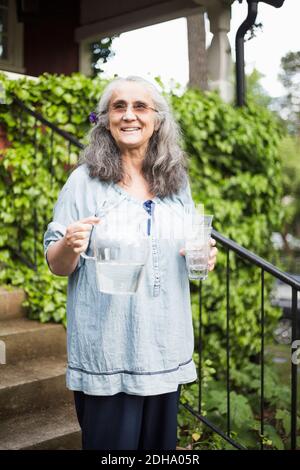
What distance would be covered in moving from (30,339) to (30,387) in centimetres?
46

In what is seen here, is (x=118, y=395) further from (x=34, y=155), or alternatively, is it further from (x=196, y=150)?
(x=196, y=150)

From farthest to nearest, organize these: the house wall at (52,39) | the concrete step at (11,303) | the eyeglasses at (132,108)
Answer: the house wall at (52,39)
the concrete step at (11,303)
the eyeglasses at (132,108)

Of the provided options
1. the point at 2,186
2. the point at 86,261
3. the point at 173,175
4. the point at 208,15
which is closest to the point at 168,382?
the point at 86,261

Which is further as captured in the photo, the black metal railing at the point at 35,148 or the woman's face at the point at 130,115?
the black metal railing at the point at 35,148

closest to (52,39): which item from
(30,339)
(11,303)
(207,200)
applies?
(207,200)

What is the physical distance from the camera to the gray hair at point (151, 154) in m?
1.89

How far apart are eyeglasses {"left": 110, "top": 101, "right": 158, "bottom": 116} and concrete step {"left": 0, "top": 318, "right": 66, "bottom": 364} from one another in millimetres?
1994

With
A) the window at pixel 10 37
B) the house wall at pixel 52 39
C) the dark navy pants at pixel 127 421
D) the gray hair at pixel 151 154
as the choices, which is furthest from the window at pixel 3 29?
the dark navy pants at pixel 127 421

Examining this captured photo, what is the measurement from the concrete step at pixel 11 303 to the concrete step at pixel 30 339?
58 millimetres

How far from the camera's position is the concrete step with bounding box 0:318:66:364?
11.3ft

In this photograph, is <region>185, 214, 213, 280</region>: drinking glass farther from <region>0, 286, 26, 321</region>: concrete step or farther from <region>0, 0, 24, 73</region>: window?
<region>0, 0, 24, 73</region>: window

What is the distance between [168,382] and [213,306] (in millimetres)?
3117

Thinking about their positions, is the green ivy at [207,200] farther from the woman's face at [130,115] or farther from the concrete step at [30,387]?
the woman's face at [130,115]

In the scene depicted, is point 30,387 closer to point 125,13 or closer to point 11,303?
point 11,303
